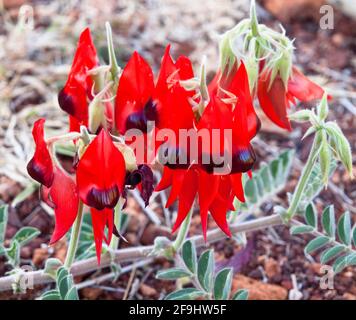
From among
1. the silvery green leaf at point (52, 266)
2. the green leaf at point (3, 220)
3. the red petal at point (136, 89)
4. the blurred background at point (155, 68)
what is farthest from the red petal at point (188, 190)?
the blurred background at point (155, 68)

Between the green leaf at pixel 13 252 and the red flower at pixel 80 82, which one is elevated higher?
the red flower at pixel 80 82

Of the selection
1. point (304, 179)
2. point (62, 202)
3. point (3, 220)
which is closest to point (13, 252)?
point (3, 220)

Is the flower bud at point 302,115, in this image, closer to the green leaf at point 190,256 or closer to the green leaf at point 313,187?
the green leaf at point 313,187

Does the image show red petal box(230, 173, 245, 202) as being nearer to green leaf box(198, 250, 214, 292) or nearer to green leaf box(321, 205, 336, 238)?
green leaf box(198, 250, 214, 292)

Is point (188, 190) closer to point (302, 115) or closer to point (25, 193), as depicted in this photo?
point (302, 115)

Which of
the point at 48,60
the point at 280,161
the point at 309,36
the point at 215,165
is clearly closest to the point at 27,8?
the point at 48,60
